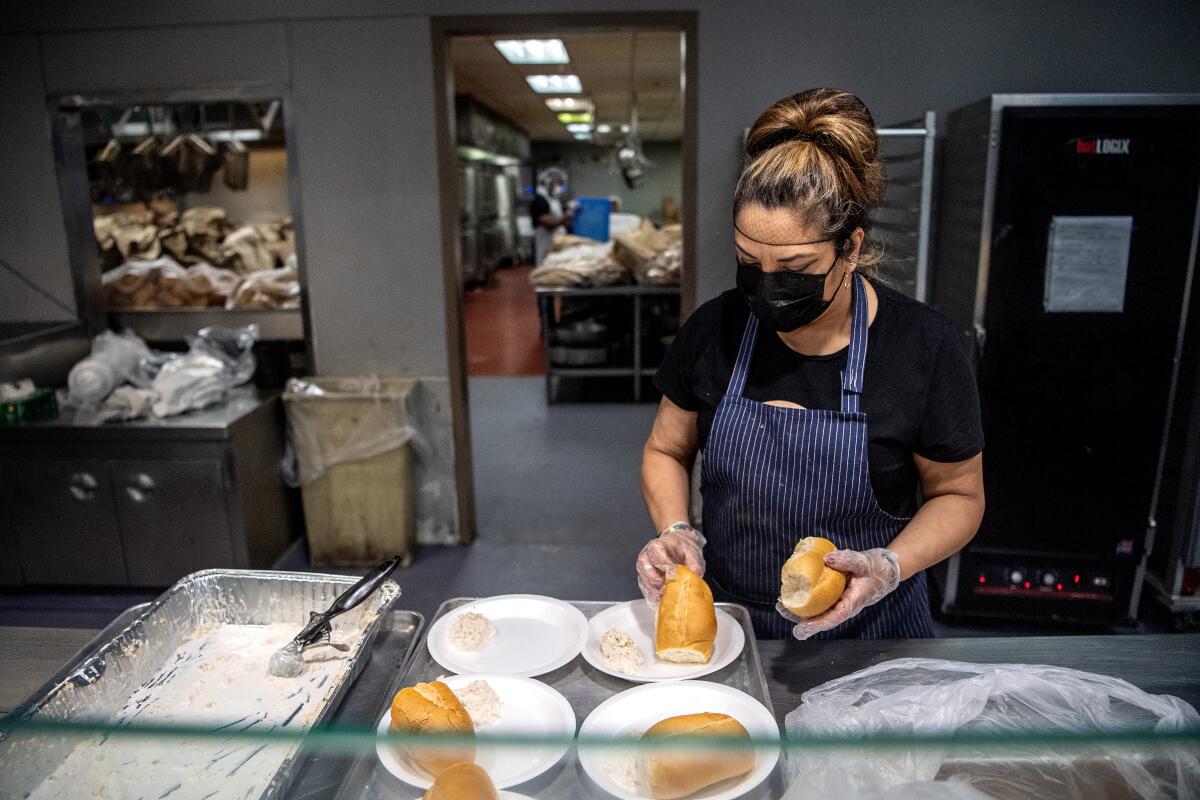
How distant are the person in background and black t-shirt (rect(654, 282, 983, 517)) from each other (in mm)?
7320

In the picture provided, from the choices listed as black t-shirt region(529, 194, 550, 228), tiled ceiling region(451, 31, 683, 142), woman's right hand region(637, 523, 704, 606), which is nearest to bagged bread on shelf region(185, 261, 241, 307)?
tiled ceiling region(451, 31, 683, 142)

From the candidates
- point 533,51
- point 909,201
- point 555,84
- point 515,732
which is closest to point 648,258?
point 533,51

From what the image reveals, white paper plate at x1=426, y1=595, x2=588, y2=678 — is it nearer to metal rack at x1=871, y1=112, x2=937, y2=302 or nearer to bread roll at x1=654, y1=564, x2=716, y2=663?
bread roll at x1=654, y1=564, x2=716, y2=663

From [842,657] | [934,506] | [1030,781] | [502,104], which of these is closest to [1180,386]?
[934,506]

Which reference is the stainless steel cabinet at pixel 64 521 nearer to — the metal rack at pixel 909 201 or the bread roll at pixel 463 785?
the bread roll at pixel 463 785

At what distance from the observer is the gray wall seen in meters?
21.8

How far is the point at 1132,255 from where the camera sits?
2.78 metres

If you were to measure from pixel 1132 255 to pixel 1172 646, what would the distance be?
1.99 meters

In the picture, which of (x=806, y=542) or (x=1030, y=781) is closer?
(x=1030, y=781)

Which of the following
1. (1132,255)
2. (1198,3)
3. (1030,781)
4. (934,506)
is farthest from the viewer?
(1198,3)

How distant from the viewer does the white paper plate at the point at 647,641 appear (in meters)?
1.22

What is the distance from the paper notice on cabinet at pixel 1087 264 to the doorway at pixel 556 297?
4.58 feet

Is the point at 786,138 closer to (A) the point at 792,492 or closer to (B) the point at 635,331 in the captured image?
(A) the point at 792,492

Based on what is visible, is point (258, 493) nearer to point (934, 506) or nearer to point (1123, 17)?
point (934, 506)
